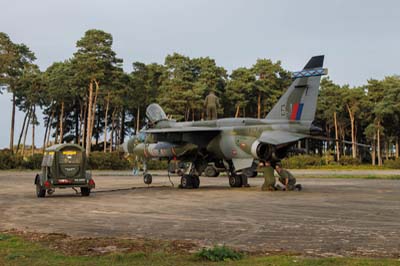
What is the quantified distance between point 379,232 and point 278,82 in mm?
63171

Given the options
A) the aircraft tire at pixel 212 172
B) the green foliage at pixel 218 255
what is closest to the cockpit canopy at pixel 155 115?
the aircraft tire at pixel 212 172

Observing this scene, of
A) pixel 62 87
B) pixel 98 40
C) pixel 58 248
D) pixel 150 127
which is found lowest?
pixel 58 248

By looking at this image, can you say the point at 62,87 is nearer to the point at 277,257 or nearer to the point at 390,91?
the point at 390,91

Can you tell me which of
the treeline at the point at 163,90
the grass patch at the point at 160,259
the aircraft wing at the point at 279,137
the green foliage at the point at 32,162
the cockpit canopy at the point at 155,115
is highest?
the treeline at the point at 163,90

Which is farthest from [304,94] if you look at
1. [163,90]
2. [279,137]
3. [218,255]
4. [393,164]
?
[163,90]

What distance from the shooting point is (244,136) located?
20.5m

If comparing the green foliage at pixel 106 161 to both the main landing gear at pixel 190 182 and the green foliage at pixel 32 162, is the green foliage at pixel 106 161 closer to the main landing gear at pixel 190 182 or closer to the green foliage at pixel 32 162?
the green foliage at pixel 32 162

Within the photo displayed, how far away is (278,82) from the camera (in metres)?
70.3

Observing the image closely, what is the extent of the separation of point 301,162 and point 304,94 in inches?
1455

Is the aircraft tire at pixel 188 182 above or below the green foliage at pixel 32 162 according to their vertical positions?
below

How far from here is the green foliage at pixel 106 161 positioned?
47.4 metres

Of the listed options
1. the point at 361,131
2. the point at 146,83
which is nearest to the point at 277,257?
the point at 146,83

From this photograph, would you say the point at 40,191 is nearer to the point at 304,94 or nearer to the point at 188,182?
the point at 188,182

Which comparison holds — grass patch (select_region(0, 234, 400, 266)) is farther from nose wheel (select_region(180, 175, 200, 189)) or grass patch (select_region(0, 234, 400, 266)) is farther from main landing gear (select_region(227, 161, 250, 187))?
main landing gear (select_region(227, 161, 250, 187))
